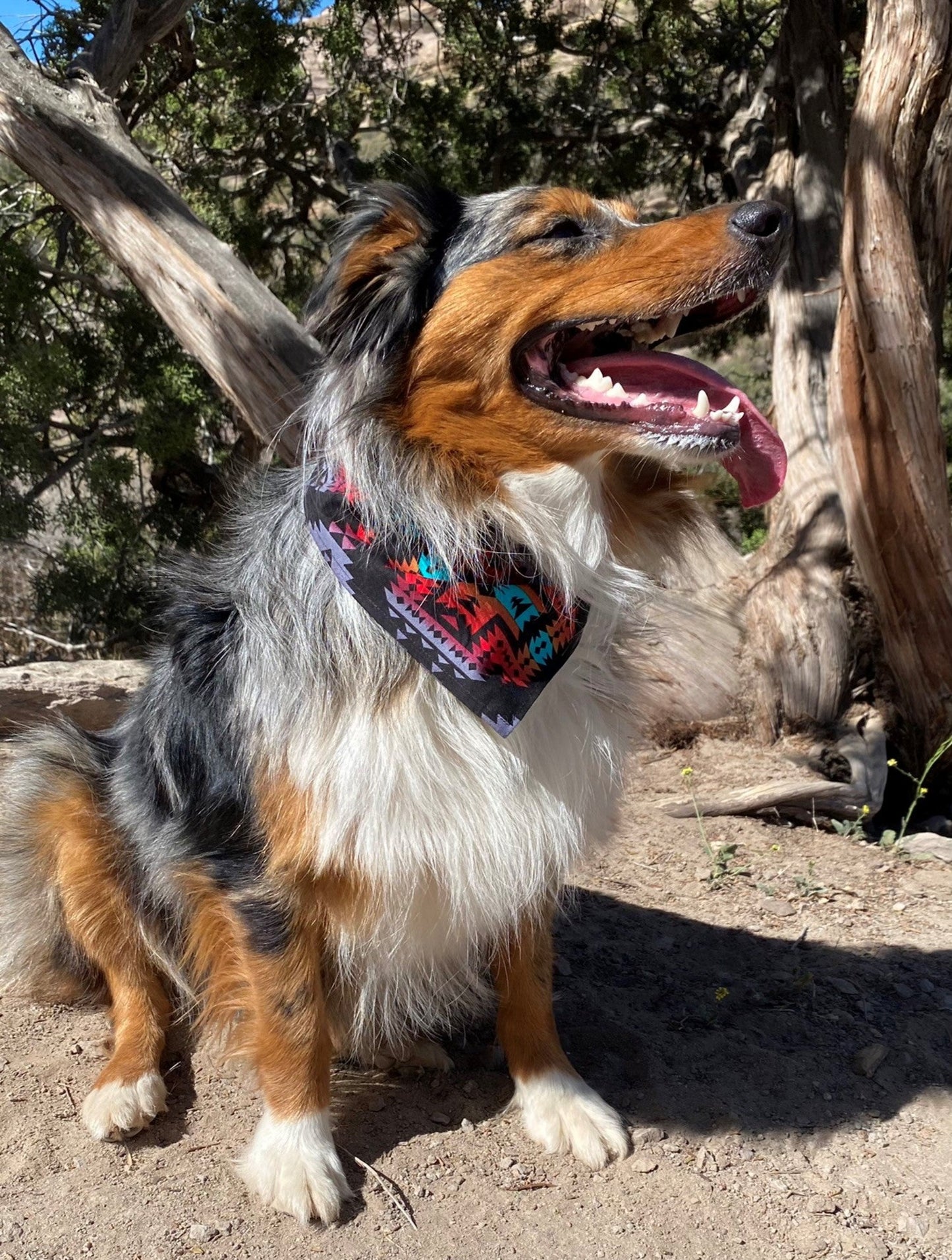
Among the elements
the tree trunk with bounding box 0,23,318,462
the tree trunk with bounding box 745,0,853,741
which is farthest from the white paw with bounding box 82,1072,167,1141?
the tree trunk with bounding box 745,0,853,741

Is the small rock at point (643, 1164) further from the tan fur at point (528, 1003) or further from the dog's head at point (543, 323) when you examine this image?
the dog's head at point (543, 323)

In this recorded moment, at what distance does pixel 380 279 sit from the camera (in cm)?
258

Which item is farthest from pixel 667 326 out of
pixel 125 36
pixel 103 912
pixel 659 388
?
pixel 125 36

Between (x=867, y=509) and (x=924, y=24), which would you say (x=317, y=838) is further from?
(x=924, y=24)

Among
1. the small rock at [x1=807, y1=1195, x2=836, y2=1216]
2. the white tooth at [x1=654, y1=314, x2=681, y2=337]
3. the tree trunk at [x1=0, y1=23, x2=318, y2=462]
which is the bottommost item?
the small rock at [x1=807, y1=1195, x2=836, y2=1216]

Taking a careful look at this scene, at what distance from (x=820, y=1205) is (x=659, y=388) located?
6.65 feet

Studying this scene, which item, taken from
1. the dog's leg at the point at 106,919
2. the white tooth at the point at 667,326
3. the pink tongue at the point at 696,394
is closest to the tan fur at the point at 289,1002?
the dog's leg at the point at 106,919

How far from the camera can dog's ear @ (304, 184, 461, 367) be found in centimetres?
255

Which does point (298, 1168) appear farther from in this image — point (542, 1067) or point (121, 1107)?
point (542, 1067)

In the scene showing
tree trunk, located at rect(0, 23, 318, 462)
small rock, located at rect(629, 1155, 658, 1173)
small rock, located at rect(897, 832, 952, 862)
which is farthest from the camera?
tree trunk, located at rect(0, 23, 318, 462)

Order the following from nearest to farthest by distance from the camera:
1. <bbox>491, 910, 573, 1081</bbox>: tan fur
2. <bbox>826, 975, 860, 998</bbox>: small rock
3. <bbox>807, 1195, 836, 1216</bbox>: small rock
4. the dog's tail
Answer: <bbox>807, 1195, 836, 1216</bbox>: small rock → <bbox>491, 910, 573, 1081</bbox>: tan fur → the dog's tail → <bbox>826, 975, 860, 998</bbox>: small rock

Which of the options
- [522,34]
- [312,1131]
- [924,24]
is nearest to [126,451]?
[522,34]

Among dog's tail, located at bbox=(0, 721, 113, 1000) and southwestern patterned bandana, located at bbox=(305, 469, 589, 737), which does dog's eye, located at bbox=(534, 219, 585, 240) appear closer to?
southwestern patterned bandana, located at bbox=(305, 469, 589, 737)

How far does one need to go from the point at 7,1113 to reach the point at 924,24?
492cm
